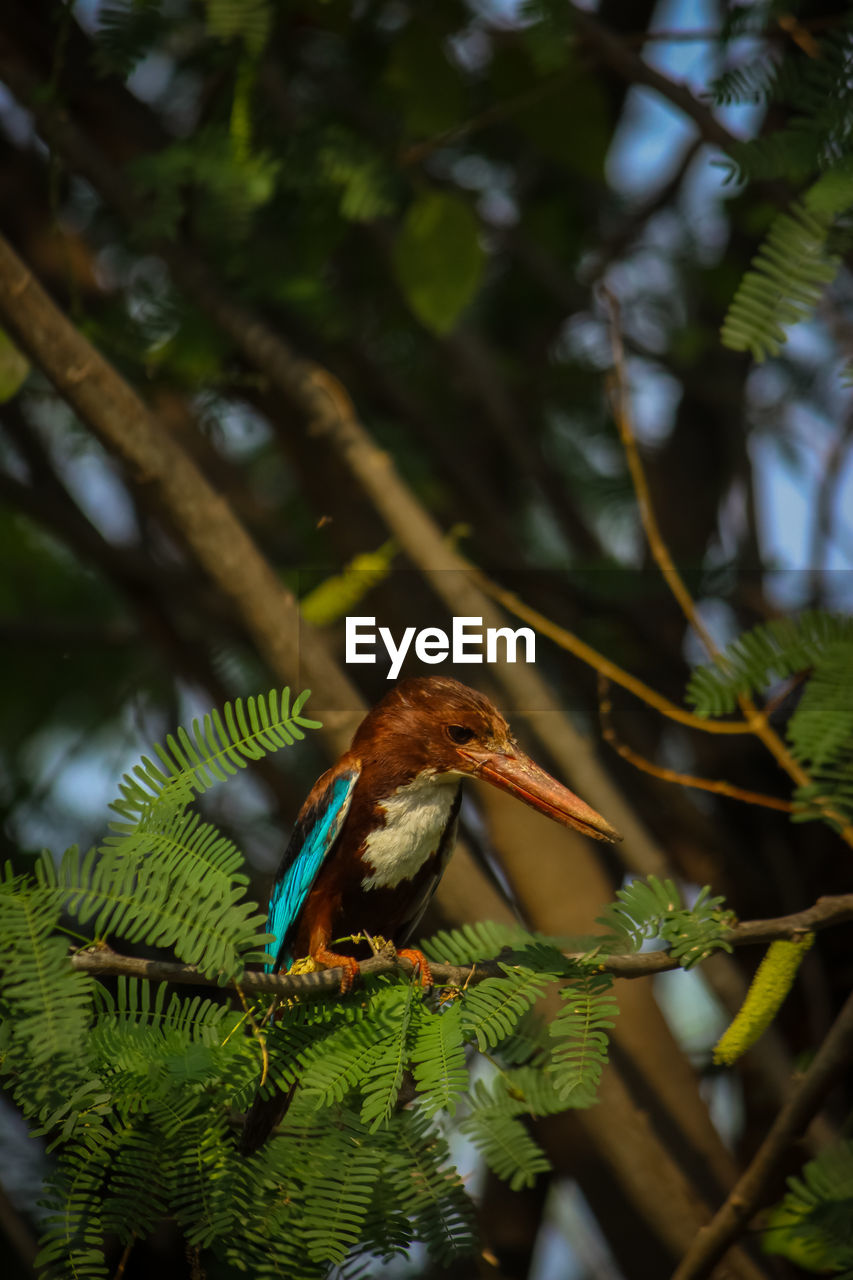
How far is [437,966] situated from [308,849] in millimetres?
489

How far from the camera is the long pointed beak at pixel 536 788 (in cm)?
200

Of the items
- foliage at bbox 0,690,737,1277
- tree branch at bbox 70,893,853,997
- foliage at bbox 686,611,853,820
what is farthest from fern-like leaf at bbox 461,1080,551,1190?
foliage at bbox 686,611,853,820

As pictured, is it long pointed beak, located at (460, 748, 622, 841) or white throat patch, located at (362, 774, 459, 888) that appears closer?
long pointed beak, located at (460, 748, 622, 841)

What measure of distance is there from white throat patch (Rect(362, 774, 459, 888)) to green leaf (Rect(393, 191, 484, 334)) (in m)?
1.22

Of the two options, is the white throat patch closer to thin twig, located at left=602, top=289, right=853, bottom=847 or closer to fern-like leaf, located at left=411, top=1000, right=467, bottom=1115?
fern-like leaf, located at left=411, top=1000, right=467, bottom=1115

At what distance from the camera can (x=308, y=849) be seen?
2.26 meters

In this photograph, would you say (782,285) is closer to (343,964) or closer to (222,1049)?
(343,964)

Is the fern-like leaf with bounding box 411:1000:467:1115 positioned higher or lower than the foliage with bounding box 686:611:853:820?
lower

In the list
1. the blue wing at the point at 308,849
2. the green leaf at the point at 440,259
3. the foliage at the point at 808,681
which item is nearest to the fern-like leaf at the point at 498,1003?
the blue wing at the point at 308,849

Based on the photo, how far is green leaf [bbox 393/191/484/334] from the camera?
9.49 feet

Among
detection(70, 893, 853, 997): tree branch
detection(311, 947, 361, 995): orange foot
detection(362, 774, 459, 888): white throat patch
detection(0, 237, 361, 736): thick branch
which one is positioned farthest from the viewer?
detection(0, 237, 361, 736): thick branch

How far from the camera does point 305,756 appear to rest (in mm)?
3791

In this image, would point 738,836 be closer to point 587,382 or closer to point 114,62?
point 587,382

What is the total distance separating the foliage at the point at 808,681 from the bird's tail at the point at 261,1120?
1022mm
